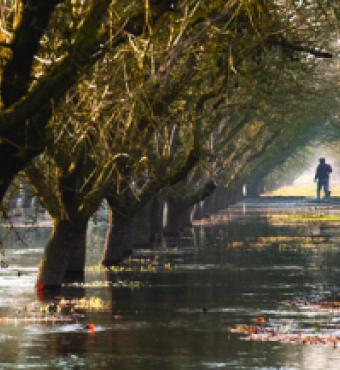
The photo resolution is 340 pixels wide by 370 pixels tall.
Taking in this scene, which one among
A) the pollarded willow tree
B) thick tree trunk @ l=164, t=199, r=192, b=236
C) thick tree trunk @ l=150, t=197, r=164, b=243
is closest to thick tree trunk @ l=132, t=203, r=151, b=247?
thick tree trunk @ l=150, t=197, r=164, b=243

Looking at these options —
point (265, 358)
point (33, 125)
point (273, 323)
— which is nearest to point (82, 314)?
point (273, 323)

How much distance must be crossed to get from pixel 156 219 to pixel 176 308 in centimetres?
3223

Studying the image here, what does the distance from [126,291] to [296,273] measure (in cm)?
811

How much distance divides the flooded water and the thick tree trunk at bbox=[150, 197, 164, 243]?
7.56ft

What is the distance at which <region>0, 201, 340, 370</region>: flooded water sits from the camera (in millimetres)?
21156

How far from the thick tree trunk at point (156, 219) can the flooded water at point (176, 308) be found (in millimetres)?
2306

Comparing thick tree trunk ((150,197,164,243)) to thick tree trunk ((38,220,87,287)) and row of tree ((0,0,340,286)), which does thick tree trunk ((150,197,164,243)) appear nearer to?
row of tree ((0,0,340,286))

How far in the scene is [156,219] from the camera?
62.3 metres

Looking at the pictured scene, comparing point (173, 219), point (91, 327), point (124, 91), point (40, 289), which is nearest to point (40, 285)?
point (40, 289)

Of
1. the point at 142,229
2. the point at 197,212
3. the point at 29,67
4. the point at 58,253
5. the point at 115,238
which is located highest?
the point at 197,212

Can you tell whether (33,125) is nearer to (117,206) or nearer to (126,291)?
(126,291)

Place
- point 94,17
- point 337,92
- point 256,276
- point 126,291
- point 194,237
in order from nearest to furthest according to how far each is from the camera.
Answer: point 94,17, point 126,291, point 256,276, point 194,237, point 337,92

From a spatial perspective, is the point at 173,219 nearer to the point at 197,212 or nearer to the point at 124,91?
the point at 197,212

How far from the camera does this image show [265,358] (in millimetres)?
21031
